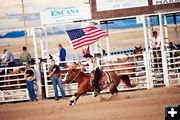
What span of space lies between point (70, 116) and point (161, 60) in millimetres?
7481

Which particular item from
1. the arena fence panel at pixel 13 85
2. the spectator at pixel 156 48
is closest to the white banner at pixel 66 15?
the arena fence panel at pixel 13 85

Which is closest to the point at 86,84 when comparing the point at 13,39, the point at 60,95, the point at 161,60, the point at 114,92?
the point at 114,92

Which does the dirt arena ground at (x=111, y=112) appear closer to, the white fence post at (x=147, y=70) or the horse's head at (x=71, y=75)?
the horse's head at (x=71, y=75)

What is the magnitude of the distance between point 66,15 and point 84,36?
208 cm

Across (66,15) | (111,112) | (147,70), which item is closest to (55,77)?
(66,15)

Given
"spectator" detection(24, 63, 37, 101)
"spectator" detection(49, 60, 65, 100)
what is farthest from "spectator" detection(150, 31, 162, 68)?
"spectator" detection(24, 63, 37, 101)

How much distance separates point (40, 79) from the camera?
17.5 meters

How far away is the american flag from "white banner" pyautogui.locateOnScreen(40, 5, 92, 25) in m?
1.55

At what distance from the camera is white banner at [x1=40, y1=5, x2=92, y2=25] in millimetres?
17141

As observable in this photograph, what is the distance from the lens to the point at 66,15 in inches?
683

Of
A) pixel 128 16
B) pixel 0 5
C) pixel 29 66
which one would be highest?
pixel 0 5

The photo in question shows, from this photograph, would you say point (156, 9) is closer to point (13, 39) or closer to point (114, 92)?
point (114, 92)

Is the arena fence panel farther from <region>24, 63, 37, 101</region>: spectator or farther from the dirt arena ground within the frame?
the dirt arena ground

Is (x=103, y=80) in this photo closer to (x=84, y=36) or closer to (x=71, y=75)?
(x=71, y=75)
